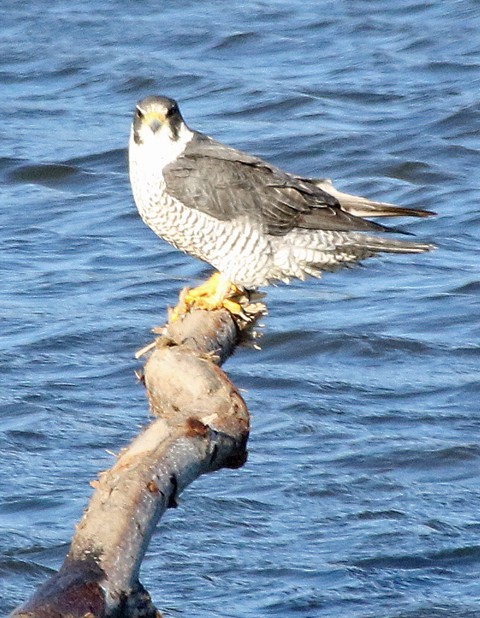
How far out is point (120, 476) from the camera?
396 cm

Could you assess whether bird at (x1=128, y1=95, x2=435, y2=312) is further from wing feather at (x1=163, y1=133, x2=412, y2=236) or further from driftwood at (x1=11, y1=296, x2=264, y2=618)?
driftwood at (x1=11, y1=296, x2=264, y2=618)

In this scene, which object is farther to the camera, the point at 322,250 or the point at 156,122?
the point at 322,250

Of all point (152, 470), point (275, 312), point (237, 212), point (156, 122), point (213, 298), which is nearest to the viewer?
point (152, 470)

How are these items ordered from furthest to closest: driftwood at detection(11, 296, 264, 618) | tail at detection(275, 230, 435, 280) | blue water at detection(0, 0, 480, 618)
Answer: blue water at detection(0, 0, 480, 618) < tail at detection(275, 230, 435, 280) < driftwood at detection(11, 296, 264, 618)

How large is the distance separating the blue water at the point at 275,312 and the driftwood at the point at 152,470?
2283mm

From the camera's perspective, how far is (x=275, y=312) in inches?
418

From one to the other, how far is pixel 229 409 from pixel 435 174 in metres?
8.90

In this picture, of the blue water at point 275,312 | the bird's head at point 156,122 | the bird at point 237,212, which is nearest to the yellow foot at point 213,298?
the bird at point 237,212

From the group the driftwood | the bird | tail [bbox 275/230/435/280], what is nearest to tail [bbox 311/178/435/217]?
the bird

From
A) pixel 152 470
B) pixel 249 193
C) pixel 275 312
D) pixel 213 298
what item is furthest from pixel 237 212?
pixel 275 312

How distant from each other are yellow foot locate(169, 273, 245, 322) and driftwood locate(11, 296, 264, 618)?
344 mm

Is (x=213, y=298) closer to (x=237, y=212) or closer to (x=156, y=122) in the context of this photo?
(x=237, y=212)

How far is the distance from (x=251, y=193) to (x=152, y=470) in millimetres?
2717

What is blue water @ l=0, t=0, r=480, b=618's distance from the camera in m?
7.18
